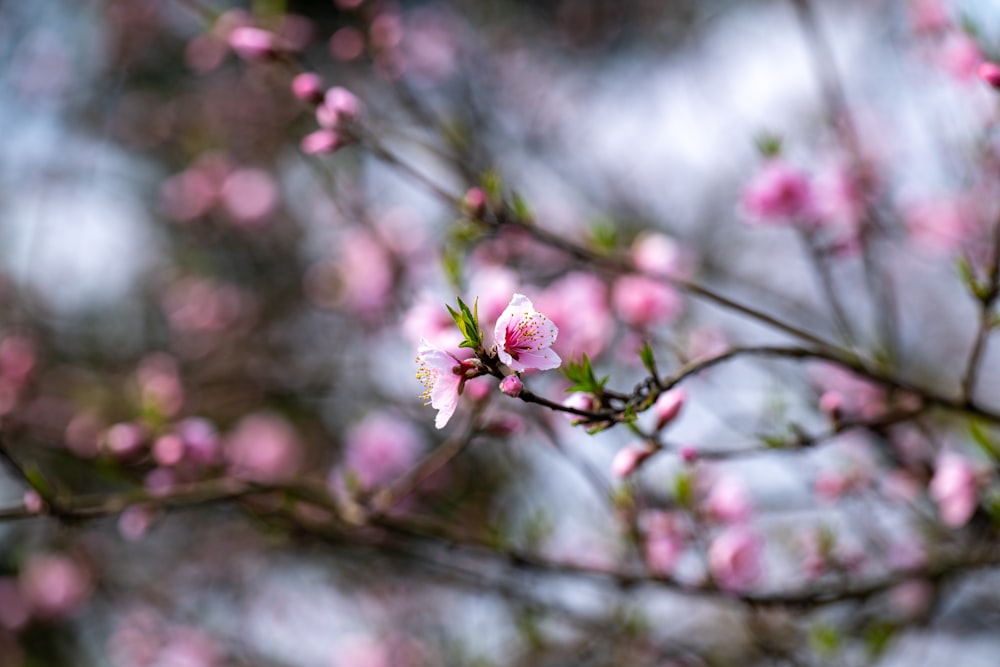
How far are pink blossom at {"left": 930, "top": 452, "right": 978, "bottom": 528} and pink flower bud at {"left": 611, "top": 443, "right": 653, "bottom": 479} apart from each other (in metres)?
1.06

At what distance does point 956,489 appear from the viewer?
2.40 m

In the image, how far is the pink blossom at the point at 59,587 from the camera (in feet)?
17.8

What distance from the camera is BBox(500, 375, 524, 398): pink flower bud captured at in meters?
1.35

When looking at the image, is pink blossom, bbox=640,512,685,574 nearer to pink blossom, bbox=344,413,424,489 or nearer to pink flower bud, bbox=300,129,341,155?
pink blossom, bbox=344,413,424,489

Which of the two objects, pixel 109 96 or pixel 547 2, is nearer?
pixel 109 96

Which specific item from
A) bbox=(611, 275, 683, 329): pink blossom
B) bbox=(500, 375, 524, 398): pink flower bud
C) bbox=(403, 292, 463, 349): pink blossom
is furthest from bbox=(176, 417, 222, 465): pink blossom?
bbox=(500, 375, 524, 398): pink flower bud

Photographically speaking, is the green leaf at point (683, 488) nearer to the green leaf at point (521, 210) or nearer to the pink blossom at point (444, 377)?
the green leaf at point (521, 210)

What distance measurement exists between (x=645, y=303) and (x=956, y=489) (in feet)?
3.21

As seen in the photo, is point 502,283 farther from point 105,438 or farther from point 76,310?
point 76,310

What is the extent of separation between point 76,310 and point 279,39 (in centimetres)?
520

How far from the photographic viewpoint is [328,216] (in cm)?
568

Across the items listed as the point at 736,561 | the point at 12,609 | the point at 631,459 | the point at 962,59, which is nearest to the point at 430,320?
the point at 631,459

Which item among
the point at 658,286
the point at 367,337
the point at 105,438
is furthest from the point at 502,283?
the point at 367,337

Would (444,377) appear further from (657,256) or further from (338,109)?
(657,256)
